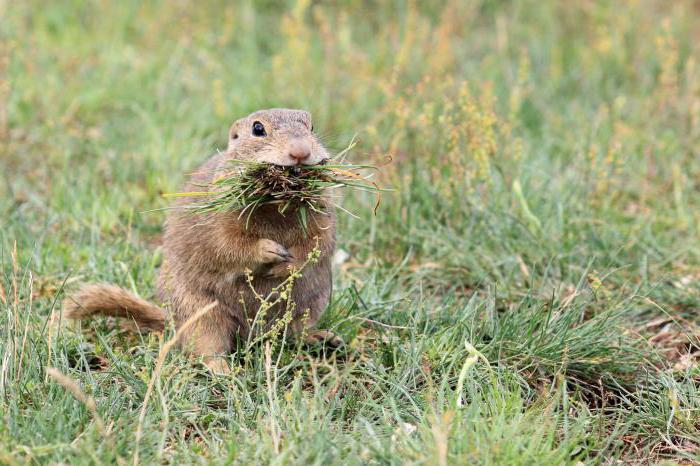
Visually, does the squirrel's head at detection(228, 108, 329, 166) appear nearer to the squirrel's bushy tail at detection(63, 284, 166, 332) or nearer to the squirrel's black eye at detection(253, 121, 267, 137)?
the squirrel's black eye at detection(253, 121, 267, 137)

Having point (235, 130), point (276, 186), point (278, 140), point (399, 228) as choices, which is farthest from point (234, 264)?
point (399, 228)

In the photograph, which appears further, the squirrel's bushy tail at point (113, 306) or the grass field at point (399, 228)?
the squirrel's bushy tail at point (113, 306)

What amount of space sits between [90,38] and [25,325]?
4654 millimetres

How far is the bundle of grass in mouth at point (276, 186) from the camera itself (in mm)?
3682

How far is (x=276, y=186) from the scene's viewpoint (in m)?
3.69

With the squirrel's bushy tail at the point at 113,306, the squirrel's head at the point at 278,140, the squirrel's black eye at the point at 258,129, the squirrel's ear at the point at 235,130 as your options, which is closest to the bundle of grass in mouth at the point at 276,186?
the squirrel's head at the point at 278,140

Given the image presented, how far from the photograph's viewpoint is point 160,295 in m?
4.32

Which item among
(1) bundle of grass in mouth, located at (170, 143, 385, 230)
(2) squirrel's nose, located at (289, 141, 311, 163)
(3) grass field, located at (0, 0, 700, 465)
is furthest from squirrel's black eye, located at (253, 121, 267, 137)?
(3) grass field, located at (0, 0, 700, 465)

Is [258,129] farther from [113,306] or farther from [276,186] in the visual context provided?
[113,306]

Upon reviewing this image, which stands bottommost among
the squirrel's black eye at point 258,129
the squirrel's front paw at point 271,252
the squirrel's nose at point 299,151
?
the squirrel's front paw at point 271,252

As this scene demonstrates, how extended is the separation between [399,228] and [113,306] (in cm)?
172

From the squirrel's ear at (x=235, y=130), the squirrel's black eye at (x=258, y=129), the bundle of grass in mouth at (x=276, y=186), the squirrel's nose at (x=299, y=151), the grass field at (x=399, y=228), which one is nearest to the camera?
the grass field at (x=399, y=228)

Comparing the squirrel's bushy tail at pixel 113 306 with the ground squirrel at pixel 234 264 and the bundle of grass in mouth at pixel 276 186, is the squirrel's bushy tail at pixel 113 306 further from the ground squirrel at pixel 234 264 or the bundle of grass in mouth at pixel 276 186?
the bundle of grass in mouth at pixel 276 186

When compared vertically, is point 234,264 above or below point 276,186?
below
